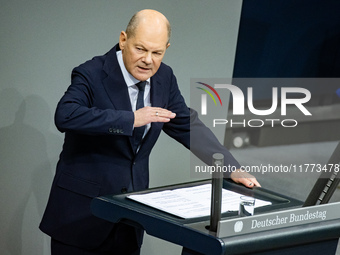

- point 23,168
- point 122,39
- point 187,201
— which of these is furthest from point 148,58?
point 23,168

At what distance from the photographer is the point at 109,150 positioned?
7.47 ft

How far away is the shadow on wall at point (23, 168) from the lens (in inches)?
117

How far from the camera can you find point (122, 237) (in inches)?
90.7

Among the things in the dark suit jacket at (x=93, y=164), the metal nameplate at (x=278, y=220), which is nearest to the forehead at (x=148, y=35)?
the dark suit jacket at (x=93, y=164)

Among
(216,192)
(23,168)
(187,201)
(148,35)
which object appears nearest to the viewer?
(216,192)

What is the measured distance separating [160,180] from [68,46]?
1.00m

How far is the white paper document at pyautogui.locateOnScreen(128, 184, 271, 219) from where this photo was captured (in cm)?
183

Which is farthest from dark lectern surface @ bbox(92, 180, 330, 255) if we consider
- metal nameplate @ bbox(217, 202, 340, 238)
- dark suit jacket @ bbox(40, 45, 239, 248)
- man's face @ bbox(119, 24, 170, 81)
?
man's face @ bbox(119, 24, 170, 81)

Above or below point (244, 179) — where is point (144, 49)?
above

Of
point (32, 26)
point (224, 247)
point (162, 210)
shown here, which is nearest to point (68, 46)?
point (32, 26)

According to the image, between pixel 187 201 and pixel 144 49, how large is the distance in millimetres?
585

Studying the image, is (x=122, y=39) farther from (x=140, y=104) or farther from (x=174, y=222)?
(x=174, y=222)

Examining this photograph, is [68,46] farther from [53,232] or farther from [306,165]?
[306,165]

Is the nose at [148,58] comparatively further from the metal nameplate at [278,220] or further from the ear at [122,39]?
the metal nameplate at [278,220]
